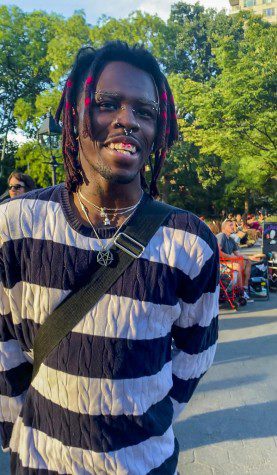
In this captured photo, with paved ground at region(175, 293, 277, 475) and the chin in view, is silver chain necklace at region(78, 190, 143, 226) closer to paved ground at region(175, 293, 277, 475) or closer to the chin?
the chin

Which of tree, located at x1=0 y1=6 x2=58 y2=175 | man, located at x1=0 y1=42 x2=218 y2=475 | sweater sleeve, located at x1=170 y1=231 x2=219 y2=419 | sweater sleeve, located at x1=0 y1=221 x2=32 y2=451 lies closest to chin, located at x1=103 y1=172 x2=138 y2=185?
man, located at x1=0 y1=42 x2=218 y2=475

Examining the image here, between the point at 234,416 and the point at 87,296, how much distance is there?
3005 mm

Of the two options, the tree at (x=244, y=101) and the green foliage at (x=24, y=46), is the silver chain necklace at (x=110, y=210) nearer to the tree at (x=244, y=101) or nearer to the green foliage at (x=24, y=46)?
the tree at (x=244, y=101)

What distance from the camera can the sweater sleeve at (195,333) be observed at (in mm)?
1454

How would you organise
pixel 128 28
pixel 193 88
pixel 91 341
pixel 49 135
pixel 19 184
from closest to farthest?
pixel 91 341 < pixel 19 184 < pixel 49 135 < pixel 193 88 < pixel 128 28

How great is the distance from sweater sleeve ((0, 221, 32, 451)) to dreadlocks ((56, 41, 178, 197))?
434 mm

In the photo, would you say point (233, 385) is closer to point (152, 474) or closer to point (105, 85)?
point (152, 474)

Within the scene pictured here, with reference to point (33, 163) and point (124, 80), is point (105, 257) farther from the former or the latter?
point (33, 163)

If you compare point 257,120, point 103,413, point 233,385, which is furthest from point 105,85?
point 257,120

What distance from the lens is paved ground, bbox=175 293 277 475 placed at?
3199 mm

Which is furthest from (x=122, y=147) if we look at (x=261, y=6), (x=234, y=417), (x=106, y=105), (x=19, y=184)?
(x=261, y=6)

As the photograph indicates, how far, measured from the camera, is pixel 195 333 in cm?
154

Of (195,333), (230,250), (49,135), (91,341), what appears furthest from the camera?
(230,250)

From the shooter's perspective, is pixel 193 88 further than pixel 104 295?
Yes
